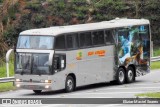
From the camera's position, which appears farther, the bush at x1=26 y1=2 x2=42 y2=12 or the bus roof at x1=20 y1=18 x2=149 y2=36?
the bush at x1=26 y1=2 x2=42 y2=12

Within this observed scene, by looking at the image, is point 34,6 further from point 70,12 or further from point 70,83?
point 70,83

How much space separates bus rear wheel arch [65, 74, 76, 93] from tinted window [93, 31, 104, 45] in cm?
247

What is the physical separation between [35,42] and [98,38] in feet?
12.5

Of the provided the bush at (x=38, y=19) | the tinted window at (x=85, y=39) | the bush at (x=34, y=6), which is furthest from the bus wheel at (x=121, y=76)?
the bush at (x=34, y=6)

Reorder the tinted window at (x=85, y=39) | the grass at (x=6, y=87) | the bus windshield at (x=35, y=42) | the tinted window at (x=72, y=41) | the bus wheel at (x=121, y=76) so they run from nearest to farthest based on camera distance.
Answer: the bus windshield at (x=35, y=42) < the tinted window at (x=72, y=41) < the tinted window at (x=85, y=39) < the grass at (x=6, y=87) < the bus wheel at (x=121, y=76)

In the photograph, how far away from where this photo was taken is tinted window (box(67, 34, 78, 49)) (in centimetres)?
3072

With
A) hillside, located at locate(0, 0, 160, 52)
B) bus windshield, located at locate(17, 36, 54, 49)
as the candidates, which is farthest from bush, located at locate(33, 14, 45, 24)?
bus windshield, located at locate(17, 36, 54, 49)

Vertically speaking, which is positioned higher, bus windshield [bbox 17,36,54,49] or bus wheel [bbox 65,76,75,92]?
bus windshield [bbox 17,36,54,49]

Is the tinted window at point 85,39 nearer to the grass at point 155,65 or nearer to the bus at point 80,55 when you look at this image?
the bus at point 80,55

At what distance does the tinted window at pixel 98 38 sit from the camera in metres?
32.5

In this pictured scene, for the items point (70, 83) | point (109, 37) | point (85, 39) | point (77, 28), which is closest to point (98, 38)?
point (109, 37)

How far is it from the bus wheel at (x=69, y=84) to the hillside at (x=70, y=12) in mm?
27811

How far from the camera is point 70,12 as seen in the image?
61.0 meters

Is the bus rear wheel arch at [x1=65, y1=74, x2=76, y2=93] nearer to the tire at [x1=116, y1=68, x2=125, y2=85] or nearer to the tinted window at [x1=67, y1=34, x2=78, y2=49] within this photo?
the tinted window at [x1=67, y1=34, x2=78, y2=49]
